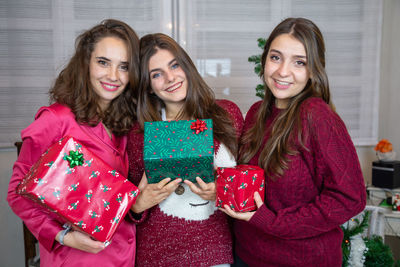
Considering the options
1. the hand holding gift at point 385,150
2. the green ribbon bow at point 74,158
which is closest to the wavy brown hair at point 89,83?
the green ribbon bow at point 74,158

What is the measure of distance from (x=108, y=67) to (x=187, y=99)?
42 cm

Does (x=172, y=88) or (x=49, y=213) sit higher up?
(x=172, y=88)

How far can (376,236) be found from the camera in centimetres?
230

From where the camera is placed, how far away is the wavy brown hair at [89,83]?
1.49 meters

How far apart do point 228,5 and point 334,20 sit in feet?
3.59

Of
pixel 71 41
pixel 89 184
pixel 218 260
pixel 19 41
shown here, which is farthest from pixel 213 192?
pixel 19 41

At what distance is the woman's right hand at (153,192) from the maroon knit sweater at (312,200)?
14.4 inches

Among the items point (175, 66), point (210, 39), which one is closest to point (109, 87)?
point (175, 66)

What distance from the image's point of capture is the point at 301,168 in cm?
125

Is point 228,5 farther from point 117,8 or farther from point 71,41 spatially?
point 71,41

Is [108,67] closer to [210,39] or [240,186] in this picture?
[240,186]

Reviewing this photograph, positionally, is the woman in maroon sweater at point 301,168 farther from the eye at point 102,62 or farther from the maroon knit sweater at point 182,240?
the eye at point 102,62

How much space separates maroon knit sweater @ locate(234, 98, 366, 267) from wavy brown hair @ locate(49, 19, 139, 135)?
2.42 ft

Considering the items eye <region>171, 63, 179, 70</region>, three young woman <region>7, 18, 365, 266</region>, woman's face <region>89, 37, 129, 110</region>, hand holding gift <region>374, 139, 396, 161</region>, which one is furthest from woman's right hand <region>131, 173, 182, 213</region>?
hand holding gift <region>374, 139, 396, 161</region>
